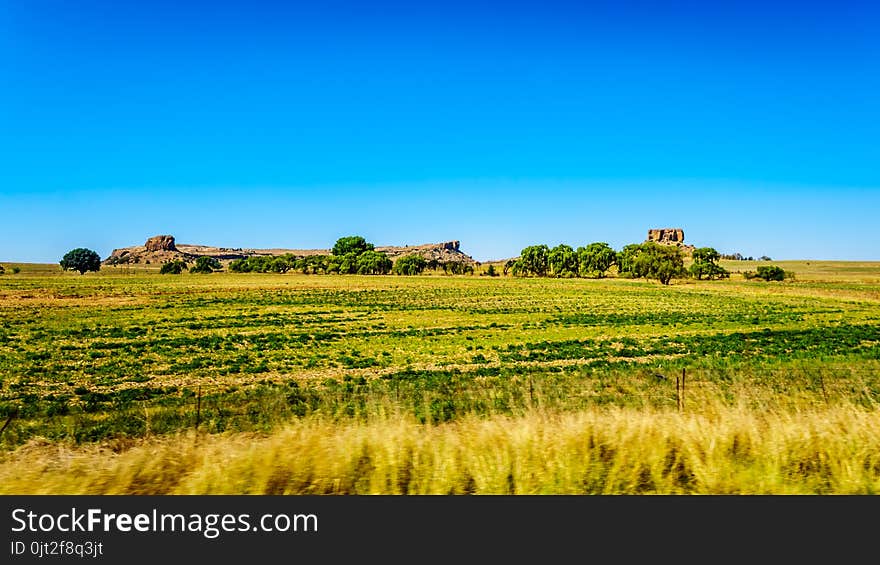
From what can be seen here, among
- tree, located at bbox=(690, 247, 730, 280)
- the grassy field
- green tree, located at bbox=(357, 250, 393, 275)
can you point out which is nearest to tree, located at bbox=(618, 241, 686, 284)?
tree, located at bbox=(690, 247, 730, 280)

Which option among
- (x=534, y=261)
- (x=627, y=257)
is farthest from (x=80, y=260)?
(x=627, y=257)

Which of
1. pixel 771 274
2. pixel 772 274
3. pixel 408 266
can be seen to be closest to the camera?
pixel 772 274

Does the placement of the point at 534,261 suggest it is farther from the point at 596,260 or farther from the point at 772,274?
the point at 772,274

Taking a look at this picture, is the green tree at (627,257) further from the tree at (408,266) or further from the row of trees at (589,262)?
the tree at (408,266)

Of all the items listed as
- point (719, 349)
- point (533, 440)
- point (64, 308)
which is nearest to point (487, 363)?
point (719, 349)

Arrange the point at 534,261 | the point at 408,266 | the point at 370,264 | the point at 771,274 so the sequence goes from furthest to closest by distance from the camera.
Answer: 1. the point at 408,266
2. the point at 370,264
3. the point at 534,261
4. the point at 771,274

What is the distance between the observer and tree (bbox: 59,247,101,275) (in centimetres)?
18912

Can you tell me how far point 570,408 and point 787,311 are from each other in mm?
51578

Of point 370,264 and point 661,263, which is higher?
point 370,264

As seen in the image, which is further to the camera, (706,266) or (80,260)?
(80,260)

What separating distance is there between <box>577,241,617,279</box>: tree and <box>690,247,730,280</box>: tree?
22.9 m

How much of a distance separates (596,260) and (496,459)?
171 metres

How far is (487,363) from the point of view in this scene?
74.9 feet

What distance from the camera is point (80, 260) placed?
7446 inches
